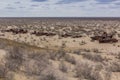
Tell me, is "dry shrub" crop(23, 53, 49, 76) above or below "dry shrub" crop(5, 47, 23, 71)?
below

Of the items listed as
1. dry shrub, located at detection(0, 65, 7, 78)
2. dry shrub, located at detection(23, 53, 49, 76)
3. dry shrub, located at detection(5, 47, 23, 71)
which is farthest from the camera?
dry shrub, located at detection(23, 53, 49, 76)

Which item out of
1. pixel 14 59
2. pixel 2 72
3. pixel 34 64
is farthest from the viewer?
pixel 14 59

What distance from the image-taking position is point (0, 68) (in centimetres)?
961

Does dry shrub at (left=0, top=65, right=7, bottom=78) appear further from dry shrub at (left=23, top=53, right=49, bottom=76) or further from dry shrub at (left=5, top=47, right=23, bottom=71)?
dry shrub at (left=23, top=53, right=49, bottom=76)

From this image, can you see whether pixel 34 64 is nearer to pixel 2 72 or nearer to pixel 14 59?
pixel 14 59

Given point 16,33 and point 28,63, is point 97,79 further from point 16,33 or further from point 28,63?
point 16,33

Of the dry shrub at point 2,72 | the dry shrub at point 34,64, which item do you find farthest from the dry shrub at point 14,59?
the dry shrub at point 2,72

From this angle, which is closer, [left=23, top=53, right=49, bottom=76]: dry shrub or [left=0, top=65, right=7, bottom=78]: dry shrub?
[left=0, top=65, right=7, bottom=78]: dry shrub

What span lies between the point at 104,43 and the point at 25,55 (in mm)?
13989

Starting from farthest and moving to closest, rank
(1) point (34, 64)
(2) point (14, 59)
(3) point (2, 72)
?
1. (2) point (14, 59)
2. (1) point (34, 64)
3. (3) point (2, 72)

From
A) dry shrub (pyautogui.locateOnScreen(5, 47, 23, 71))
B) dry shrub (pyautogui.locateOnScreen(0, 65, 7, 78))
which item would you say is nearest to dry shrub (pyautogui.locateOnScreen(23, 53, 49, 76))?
dry shrub (pyautogui.locateOnScreen(5, 47, 23, 71))

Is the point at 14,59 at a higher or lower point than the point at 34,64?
higher

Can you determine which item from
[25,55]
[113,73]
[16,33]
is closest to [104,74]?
[113,73]

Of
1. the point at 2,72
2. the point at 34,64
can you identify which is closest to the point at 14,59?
the point at 34,64
